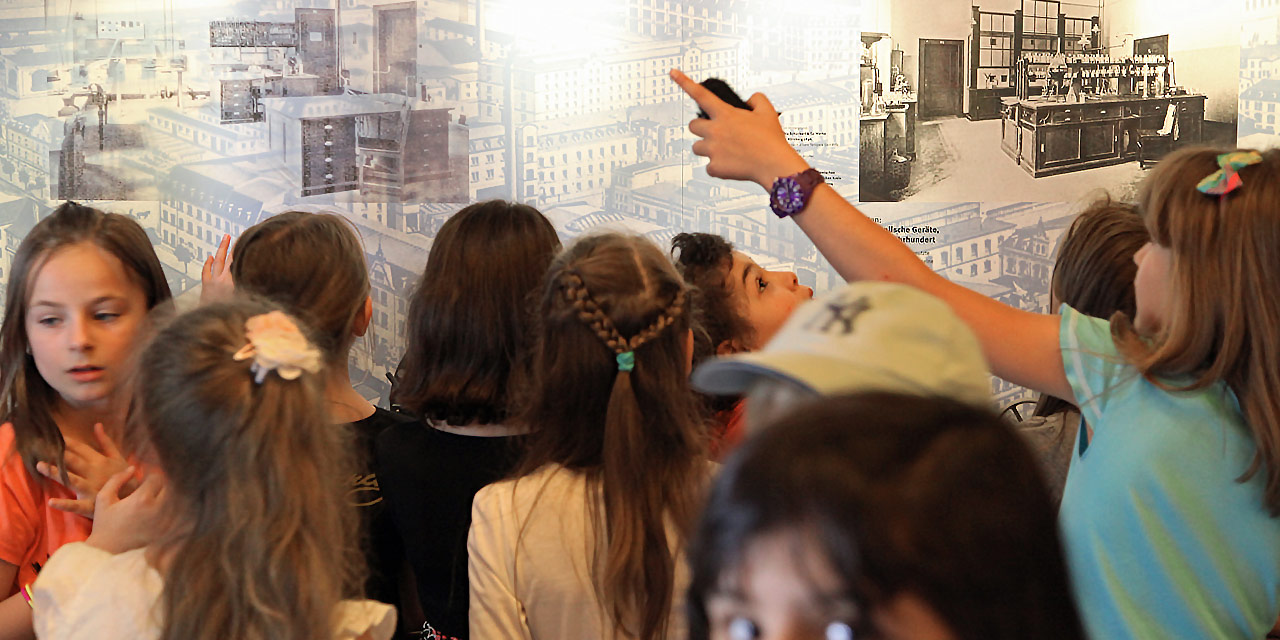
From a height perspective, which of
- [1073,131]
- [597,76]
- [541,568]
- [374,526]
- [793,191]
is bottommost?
[374,526]

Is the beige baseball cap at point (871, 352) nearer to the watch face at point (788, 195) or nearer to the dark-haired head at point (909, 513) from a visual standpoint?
the dark-haired head at point (909, 513)

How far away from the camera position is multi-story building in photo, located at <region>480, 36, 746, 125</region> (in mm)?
4223

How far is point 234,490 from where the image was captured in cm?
146

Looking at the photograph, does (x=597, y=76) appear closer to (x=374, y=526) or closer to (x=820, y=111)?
(x=820, y=111)

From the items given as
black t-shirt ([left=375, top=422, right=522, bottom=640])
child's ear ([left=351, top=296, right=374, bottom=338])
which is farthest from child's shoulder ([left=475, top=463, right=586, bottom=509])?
child's ear ([left=351, top=296, right=374, bottom=338])

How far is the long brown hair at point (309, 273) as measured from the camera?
219cm

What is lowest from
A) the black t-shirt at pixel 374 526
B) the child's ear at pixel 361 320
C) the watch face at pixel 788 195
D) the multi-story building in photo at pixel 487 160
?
the black t-shirt at pixel 374 526

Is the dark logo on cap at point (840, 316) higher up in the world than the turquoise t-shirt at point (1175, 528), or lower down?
higher up

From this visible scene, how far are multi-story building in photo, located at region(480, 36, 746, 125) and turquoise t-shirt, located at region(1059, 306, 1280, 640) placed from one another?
123 inches

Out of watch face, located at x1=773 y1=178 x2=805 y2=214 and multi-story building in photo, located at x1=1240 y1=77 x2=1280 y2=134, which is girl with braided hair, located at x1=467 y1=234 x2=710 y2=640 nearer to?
watch face, located at x1=773 y1=178 x2=805 y2=214

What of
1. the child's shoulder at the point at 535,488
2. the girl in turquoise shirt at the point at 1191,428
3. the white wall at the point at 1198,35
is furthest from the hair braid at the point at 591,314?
the white wall at the point at 1198,35

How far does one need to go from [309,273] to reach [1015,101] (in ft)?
9.99

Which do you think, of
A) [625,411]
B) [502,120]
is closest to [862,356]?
[625,411]

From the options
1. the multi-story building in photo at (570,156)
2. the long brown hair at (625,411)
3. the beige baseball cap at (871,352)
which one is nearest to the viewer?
the beige baseball cap at (871,352)
